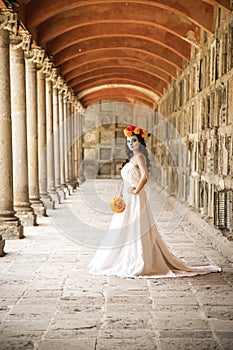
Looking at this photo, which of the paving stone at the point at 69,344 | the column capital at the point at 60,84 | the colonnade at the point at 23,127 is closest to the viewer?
the paving stone at the point at 69,344

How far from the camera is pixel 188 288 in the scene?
645 centimetres

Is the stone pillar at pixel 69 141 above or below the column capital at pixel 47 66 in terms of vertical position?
below

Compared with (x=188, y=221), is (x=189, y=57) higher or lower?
higher

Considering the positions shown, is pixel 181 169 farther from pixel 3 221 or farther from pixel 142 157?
pixel 142 157

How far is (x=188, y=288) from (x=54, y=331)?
2.14 meters

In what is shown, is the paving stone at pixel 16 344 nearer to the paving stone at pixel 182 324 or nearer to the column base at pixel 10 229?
the paving stone at pixel 182 324

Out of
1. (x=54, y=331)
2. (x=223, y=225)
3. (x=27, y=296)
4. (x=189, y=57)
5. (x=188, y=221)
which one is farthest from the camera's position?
(x=189, y=57)

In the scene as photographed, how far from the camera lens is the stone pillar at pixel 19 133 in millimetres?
10898

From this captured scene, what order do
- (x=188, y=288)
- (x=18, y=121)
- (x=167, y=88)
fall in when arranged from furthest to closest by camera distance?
(x=167, y=88)
(x=18, y=121)
(x=188, y=288)

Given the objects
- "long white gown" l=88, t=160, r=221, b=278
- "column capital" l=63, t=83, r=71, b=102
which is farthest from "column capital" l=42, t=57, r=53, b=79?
"long white gown" l=88, t=160, r=221, b=278

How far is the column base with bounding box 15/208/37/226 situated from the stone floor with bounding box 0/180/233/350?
5.95 ft

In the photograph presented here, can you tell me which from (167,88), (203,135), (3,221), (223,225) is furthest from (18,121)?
(167,88)

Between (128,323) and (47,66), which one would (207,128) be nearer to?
(47,66)

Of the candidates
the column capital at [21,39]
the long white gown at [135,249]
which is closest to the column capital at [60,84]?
the column capital at [21,39]
